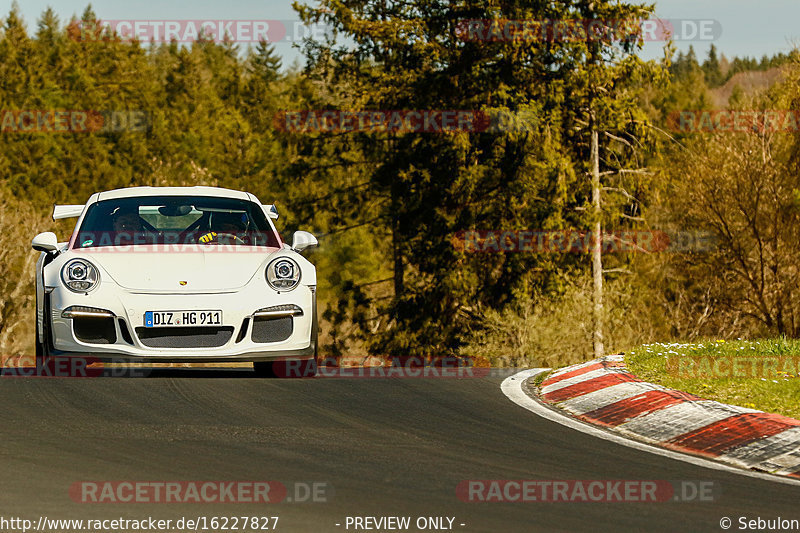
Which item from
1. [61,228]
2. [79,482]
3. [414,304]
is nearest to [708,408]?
[79,482]

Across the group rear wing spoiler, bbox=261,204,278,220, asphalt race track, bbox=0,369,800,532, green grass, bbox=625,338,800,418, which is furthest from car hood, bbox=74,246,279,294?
green grass, bbox=625,338,800,418

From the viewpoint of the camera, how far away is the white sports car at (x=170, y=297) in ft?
28.8

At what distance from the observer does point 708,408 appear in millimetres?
7785

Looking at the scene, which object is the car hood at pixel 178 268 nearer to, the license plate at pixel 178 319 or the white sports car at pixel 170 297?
the white sports car at pixel 170 297

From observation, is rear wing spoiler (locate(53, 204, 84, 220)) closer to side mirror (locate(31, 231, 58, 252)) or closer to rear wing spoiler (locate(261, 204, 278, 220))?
side mirror (locate(31, 231, 58, 252))

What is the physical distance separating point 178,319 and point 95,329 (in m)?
0.73

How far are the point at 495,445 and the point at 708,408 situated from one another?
6.13 feet

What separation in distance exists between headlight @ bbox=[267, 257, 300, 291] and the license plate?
0.67m

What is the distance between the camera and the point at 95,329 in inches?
349

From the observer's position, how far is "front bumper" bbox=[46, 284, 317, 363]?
8773mm

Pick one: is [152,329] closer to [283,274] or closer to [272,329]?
[272,329]

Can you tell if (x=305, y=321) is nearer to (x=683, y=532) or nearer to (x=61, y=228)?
(x=683, y=532)

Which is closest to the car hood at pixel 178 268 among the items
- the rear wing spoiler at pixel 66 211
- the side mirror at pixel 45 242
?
the side mirror at pixel 45 242

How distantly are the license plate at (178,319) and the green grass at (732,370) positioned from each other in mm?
3827
